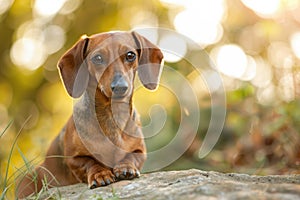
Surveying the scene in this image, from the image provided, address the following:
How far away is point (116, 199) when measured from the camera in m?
3.28

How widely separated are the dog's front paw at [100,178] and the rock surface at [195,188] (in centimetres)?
6

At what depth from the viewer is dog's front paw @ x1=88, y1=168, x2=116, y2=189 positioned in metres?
3.97

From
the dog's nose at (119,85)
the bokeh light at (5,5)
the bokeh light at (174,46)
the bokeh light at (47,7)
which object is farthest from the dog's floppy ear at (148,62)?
the bokeh light at (5,5)

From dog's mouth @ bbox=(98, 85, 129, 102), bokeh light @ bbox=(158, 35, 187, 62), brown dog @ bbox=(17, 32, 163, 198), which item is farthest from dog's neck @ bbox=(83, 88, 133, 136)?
bokeh light @ bbox=(158, 35, 187, 62)

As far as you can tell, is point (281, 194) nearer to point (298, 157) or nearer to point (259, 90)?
point (298, 157)

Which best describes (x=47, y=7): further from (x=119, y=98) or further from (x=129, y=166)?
(x=129, y=166)

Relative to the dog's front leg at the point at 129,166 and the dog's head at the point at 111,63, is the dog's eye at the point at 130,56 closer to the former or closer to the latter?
the dog's head at the point at 111,63

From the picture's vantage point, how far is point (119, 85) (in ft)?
13.5

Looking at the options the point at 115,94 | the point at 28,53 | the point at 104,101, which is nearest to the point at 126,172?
the point at 115,94

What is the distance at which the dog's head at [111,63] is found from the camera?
4219 mm

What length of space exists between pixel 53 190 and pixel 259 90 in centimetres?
452

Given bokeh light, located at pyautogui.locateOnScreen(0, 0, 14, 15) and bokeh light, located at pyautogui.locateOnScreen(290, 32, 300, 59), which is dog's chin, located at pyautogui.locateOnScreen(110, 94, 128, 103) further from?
bokeh light, located at pyautogui.locateOnScreen(0, 0, 14, 15)

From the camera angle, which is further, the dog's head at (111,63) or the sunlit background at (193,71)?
the sunlit background at (193,71)

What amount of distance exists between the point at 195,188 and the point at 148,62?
163 centimetres
